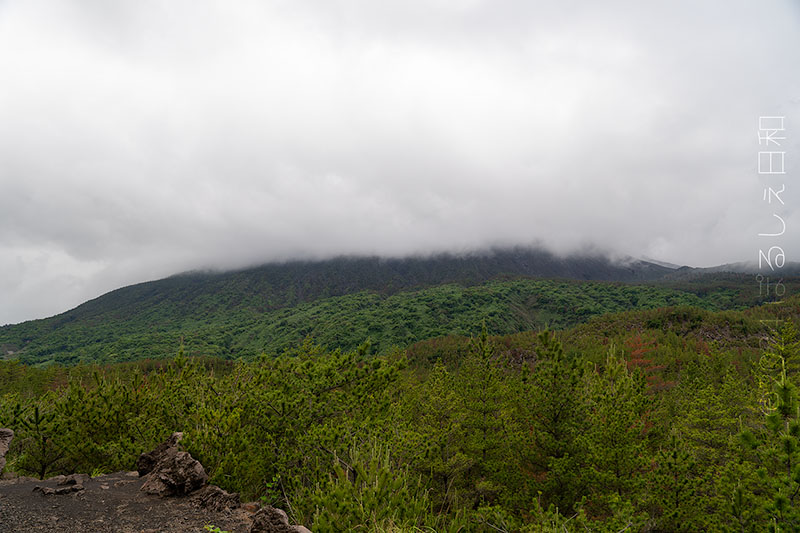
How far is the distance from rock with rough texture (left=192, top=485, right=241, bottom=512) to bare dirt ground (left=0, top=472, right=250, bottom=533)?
0.10 m

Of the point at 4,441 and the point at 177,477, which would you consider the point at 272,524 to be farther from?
the point at 4,441

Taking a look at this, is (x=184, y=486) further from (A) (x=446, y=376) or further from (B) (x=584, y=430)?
(A) (x=446, y=376)

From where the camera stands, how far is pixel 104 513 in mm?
8055

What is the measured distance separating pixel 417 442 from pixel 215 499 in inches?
235

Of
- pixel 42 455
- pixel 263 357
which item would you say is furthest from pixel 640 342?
pixel 42 455

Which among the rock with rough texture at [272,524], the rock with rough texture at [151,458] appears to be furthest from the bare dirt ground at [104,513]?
the rock with rough texture at [272,524]

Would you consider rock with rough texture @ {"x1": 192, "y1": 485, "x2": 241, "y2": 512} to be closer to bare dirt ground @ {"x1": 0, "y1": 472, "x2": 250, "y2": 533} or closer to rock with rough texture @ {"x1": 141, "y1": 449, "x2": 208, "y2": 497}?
bare dirt ground @ {"x1": 0, "y1": 472, "x2": 250, "y2": 533}

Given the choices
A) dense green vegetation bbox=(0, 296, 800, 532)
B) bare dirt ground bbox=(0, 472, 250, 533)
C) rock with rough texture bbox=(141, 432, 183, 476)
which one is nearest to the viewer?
bare dirt ground bbox=(0, 472, 250, 533)

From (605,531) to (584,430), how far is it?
6134mm

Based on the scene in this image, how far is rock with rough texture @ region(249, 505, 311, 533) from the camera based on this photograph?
22.4 feet

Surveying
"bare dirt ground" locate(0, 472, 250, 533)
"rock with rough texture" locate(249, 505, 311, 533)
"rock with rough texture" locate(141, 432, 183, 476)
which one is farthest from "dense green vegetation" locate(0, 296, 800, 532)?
"bare dirt ground" locate(0, 472, 250, 533)

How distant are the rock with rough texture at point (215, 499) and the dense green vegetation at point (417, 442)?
32.6 inches

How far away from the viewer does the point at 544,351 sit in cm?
1831

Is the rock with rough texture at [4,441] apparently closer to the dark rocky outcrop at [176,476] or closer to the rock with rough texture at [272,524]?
the dark rocky outcrop at [176,476]
